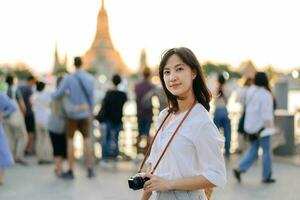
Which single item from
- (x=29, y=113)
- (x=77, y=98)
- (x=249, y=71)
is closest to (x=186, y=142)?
(x=77, y=98)

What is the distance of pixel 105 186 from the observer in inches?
326

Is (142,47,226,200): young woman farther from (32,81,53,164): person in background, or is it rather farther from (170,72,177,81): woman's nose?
(32,81,53,164): person in background

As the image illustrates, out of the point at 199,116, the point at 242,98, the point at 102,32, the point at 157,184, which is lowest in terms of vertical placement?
the point at 242,98

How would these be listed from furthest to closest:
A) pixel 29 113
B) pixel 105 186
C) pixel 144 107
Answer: pixel 29 113
pixel 144 107
pixel 105 186

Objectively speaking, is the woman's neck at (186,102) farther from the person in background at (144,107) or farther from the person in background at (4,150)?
the person in background at (144,107)

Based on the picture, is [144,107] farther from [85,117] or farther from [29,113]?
[29,113]

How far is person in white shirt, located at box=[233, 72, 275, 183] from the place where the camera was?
27.3ft

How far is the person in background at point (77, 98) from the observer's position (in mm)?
8773

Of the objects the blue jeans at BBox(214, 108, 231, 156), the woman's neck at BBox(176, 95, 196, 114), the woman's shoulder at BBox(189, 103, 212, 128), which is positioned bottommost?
the blue jeans at BBox(214, 108, 231, 156)

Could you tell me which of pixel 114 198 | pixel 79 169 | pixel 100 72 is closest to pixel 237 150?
pixel 79 169

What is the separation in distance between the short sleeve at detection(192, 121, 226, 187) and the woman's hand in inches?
6.6

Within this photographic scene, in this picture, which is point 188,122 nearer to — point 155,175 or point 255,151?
point 155,175

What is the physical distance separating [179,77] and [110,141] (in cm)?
791

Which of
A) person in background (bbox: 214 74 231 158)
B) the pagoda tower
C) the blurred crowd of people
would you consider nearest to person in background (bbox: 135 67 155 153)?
the blurred crowd of people
